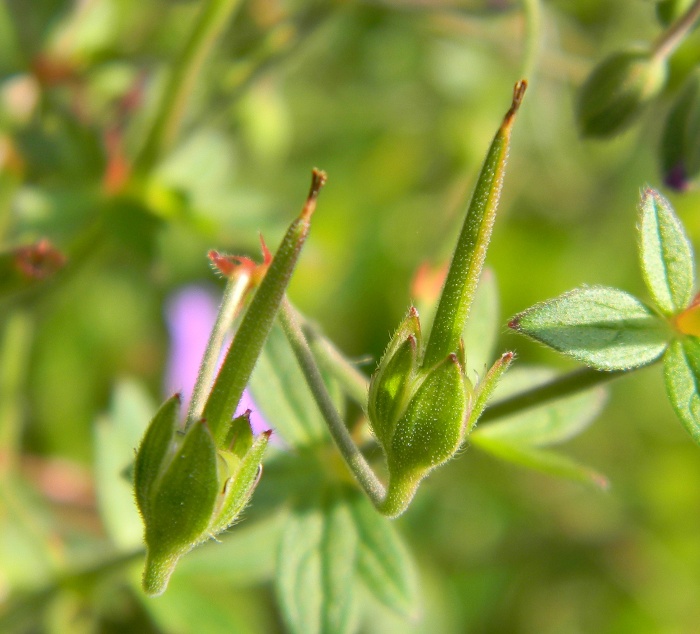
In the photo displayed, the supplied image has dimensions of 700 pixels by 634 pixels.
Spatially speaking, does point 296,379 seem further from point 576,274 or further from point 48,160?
point 576,274

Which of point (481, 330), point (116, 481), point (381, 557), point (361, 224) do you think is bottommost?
point (361, 224)

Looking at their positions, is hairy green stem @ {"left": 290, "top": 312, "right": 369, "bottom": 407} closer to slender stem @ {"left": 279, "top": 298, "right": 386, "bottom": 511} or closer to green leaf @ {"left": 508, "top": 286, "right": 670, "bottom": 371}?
slender stem @ {"left": 279, "top": 298, "right": 386, "bottom": 511}

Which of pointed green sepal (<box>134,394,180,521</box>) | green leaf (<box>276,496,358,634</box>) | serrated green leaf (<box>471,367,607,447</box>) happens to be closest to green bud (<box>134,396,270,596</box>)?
pointed green sepal (<box>134,394,180,521</box>)

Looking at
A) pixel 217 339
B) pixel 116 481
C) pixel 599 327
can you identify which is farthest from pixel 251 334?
pixel 116 481

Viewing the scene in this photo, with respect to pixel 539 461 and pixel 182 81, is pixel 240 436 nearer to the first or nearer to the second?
pixel 539 461

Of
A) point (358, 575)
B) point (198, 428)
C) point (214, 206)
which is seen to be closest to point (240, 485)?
point (198, 428)
